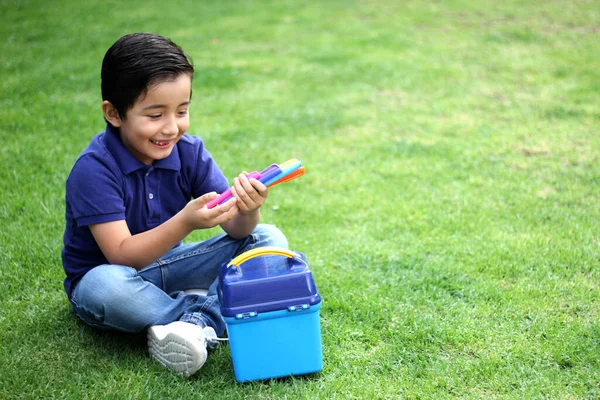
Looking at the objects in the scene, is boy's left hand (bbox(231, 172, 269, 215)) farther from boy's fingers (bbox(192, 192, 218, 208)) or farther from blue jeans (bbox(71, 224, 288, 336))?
blue jeans (bbox(71, 224, 288, 336))

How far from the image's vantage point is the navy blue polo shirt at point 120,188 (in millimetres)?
2283

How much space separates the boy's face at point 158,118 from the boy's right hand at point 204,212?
31 cm

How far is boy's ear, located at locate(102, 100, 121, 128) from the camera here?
235 cm

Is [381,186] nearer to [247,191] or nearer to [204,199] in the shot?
[247,191]

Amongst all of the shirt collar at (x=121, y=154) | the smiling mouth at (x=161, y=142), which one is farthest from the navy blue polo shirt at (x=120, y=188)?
the smiling mouth at (x=161, y=142)

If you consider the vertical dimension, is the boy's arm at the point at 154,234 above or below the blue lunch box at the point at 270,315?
above

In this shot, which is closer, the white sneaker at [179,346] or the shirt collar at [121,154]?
the white sneaker at [179,346]

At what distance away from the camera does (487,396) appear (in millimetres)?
2117

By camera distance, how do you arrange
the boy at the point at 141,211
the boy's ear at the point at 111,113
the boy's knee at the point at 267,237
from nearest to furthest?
the boy at the point at 141,211
the boy's ear at the point at 111,113
the boy's knee at the point at 267,237

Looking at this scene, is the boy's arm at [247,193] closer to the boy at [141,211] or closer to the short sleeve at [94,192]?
the boy at [141,211]

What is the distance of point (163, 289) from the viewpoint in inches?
101

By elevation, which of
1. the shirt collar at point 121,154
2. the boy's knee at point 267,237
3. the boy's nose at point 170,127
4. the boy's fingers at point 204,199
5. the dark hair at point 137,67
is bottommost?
the boy's knee at point 267,237

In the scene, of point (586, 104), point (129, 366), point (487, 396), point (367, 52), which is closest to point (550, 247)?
point (487, 396)

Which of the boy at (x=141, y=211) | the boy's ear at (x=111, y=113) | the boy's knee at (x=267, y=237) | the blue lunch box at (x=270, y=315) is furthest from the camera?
the boy's knee at (x=267, y=237)
